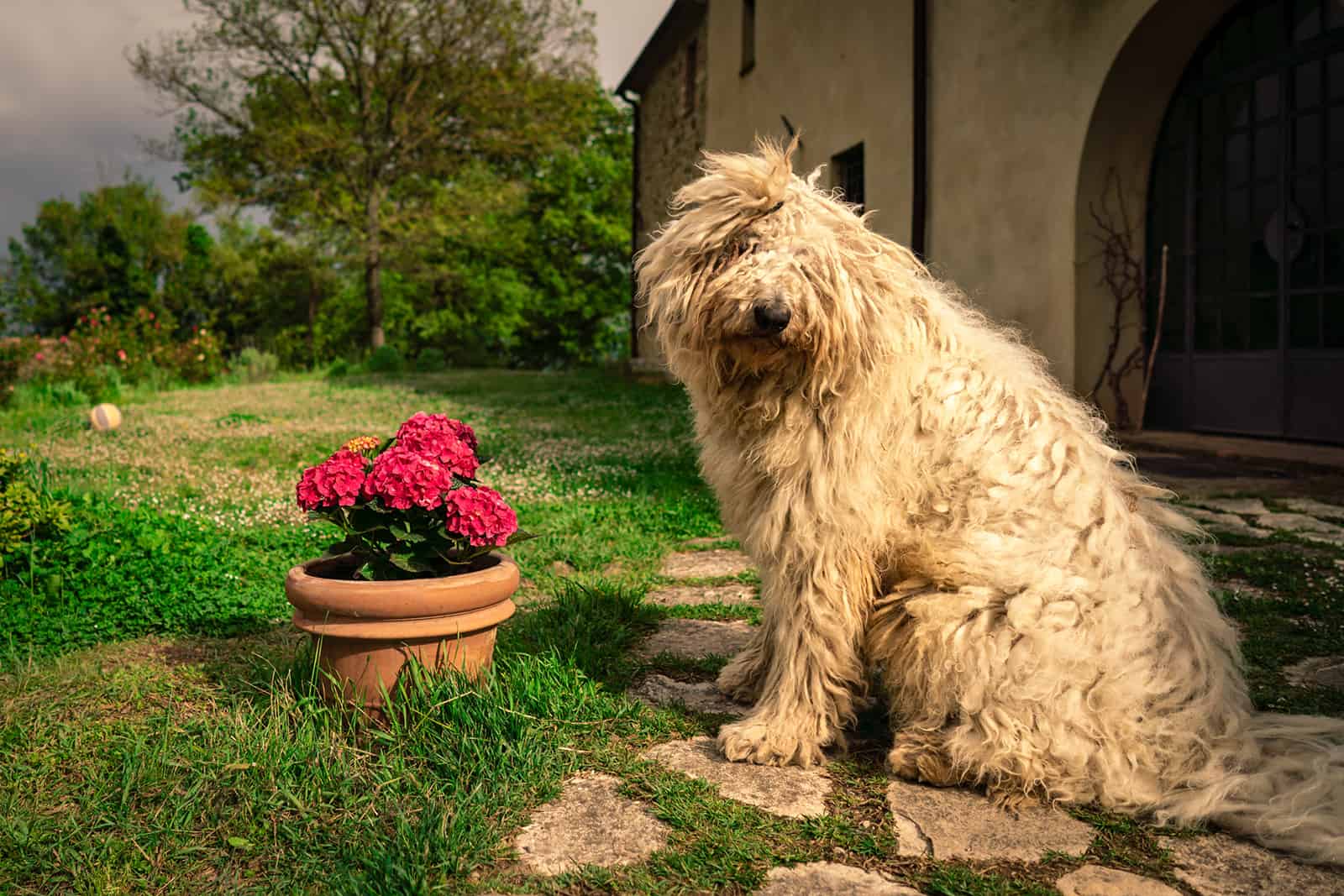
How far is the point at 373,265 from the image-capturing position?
26281mm

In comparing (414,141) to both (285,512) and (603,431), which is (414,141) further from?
(285,512)

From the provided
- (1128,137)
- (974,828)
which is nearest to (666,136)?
(1128,137)

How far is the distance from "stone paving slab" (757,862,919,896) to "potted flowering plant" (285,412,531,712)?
127 centimetres

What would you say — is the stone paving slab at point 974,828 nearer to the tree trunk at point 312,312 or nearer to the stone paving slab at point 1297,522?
the stone paving slab at point 1297,522

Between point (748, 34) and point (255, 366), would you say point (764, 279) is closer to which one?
point (748, 34)

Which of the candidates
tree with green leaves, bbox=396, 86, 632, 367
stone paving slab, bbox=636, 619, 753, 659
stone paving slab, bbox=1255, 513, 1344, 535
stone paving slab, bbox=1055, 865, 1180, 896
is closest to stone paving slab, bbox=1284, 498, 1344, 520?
stone paving slab, bbox=1255, 513, 1344, 535

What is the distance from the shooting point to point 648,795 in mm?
2477

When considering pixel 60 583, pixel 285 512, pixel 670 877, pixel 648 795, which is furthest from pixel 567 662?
pixel 285 512

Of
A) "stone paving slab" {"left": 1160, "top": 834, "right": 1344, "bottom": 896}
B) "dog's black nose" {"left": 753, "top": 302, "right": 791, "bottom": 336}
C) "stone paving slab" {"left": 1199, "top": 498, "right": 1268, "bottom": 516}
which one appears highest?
"dog's black nose" {"left": 753, "top": 302, "right": 791, "bottom": 336}

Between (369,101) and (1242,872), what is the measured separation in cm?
2819

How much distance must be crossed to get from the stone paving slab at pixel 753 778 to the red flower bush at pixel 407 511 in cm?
88

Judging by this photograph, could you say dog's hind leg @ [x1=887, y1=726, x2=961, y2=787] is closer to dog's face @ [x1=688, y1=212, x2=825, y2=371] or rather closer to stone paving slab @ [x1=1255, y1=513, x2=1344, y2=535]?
dog's face @ [x1=688, y1=212, x2=825, y2=371]

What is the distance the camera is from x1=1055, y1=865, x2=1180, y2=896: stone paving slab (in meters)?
2.03

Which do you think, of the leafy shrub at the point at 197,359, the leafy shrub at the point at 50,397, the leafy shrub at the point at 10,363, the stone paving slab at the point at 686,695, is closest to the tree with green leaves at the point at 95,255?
the leafy shrub at the point at 197,359
